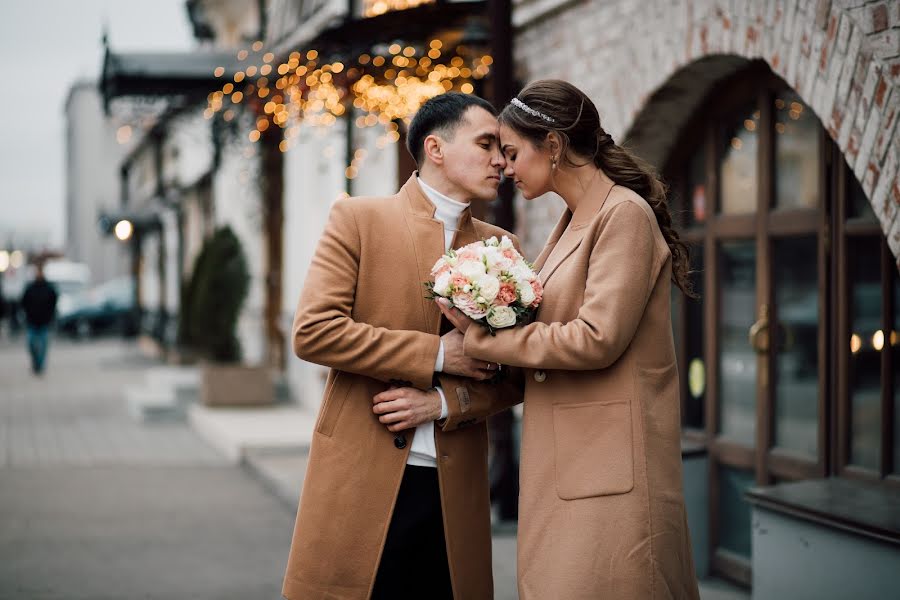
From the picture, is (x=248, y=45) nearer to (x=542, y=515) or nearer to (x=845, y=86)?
(x=845, y=86)

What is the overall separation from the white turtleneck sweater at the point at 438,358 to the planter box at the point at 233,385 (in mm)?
9892

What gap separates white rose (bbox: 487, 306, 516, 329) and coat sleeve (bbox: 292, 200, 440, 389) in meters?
0.28

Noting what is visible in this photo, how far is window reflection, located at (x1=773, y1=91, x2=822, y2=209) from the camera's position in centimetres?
519

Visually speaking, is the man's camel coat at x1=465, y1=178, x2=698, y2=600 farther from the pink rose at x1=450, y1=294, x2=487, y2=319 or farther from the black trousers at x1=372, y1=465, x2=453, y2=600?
the black trousers at x1=372, y1=465, x2=453, y2=600

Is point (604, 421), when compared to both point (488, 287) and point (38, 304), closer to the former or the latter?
point (488, 287)

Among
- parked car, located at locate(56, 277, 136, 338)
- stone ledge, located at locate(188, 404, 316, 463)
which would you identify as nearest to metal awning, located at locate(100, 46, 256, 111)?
stone ledge, located at locate(188, 404, 316, 463)

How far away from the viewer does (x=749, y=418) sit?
19.3 feet

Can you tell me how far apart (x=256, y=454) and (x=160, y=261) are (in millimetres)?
19383

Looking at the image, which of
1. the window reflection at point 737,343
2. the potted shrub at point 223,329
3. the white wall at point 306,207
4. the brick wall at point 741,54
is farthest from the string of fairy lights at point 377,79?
the potted shrub at point 223,329

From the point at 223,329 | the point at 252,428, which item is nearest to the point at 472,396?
the point at 252,428

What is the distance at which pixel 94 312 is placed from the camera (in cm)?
3334

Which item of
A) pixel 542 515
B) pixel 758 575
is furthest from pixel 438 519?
pixel 758 575

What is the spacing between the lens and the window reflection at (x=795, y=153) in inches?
204

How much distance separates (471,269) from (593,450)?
0.58m
